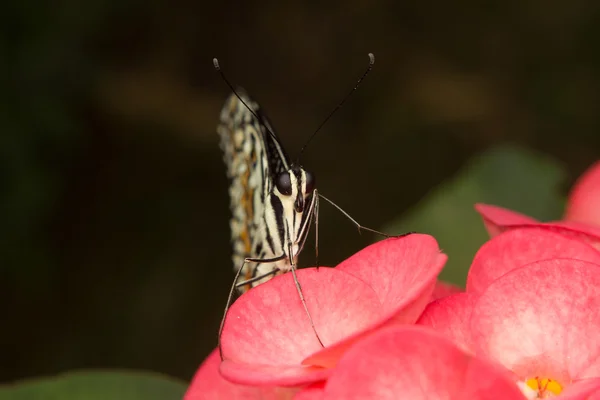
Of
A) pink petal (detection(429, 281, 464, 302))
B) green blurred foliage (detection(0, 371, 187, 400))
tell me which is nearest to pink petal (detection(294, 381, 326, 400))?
pink petal (detection(429, 281, 464, 302))

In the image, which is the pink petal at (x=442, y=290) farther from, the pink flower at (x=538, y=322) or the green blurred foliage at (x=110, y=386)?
the green blurred foliage at (x=110, y=386)

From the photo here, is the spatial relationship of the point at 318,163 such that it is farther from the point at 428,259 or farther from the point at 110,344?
the point at 428,259

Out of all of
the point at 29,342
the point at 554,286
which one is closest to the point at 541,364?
the point at 554,286

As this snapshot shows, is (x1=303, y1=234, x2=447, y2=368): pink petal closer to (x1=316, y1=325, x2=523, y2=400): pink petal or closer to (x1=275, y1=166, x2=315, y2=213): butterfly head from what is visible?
(x1=316, y1=325, x2=523, y2=400): pink petal

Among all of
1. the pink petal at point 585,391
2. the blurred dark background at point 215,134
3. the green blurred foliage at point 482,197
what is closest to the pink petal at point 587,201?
the green blurred foliage at point 482,197

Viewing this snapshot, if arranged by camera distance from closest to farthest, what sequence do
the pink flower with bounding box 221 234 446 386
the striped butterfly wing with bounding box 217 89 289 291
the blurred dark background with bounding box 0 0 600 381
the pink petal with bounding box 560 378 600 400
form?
the pink petal with bounding box 560 378 600 400 → the pink flower with bounding box 221 234 446 386 → the striped butterfly wing with bounding box 217 89 289 291 → the blurred dark background with bounding box 0 0 600 381

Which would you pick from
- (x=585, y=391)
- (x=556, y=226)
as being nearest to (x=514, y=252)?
(x=556, y=226)
